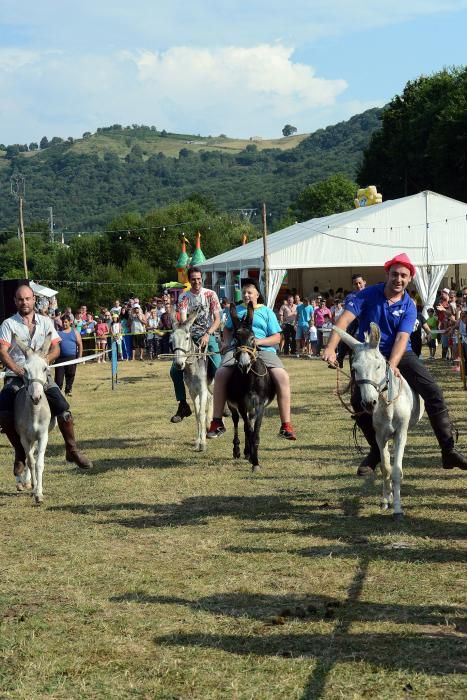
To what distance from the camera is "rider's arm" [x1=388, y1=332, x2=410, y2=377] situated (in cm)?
884

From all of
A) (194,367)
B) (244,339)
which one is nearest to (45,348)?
(244,339)

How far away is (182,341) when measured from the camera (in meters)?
14.1

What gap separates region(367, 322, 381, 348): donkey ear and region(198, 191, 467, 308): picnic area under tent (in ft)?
108

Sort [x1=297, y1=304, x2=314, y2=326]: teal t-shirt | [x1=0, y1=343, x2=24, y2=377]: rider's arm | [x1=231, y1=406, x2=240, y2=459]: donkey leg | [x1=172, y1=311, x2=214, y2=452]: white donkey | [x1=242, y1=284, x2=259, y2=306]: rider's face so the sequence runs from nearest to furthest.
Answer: [x1=0, y1=343, x2=24, y2=377]: rider's arm
[x1=242, y1=284, x2=259, y2=306]: rider's face
[x1=231, y1=406, x2=240, y2=459]: donkey leg
[x1=172, y1=311, x2=214, y2=452]: white donkey
[x1=297, y1=304, x2=314, y2=326]: teal t-shirt

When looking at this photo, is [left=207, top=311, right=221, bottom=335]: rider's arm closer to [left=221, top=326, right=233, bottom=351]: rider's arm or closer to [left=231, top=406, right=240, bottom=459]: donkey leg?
[left=231, top=406, right=240, bottom=459]: donkey leg

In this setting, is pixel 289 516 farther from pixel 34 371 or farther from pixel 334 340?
pixel 34 371

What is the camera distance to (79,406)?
22.3 metres

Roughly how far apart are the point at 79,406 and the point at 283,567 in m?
15.2

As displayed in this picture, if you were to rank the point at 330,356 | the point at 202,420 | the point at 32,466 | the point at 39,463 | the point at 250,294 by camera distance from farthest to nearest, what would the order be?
the point at 202,420, the point at 250,294, the point at 32,466, the point at 39,463, the point at 330,356

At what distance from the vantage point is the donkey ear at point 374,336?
337 inches

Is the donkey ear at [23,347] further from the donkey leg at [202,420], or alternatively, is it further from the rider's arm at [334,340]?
the donkey leg at [202,420]

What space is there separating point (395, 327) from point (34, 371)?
370 centimetres

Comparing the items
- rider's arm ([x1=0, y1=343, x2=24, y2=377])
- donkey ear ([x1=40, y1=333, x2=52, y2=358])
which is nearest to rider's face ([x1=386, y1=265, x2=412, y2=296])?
donkey ear ([x1=40, y1=333, x2=52, y2=358])

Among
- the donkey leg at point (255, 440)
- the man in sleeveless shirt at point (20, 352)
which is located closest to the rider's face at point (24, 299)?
the man in sleeveless shirt at point (20, 352)
